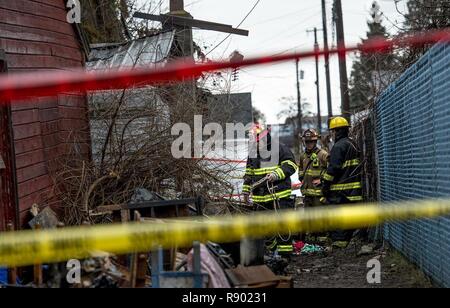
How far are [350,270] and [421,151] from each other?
1.75 meters

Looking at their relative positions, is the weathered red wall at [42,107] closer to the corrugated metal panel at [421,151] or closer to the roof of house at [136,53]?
the roof of house at [136,53]

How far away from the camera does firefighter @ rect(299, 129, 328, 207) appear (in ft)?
30.3

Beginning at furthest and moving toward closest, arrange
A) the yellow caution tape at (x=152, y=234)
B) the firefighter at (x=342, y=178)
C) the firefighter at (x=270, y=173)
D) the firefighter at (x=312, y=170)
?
1. the firefighter at (x=312, y=170)
2. the firefighter at (x=342, y=178)
3. the firefighter at (x=270, y=173)
4. the yellow caution tape at (x=152, y=234)

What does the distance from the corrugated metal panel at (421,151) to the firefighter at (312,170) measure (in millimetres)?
1550

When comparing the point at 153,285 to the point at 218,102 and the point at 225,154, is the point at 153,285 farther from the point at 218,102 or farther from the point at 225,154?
the point at 218,102

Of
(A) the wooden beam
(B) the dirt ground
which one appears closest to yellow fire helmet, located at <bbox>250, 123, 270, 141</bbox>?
(B) the dirt ground

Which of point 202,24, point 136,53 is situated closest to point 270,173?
point 202,24

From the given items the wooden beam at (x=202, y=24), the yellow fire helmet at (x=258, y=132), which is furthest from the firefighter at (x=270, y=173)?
the wooden beam at (x=202, y=24)

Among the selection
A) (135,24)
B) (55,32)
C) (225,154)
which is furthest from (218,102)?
(135,24)

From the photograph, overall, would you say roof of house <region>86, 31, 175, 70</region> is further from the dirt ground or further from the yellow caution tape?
the yellow caution tape

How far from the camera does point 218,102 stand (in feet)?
32.8

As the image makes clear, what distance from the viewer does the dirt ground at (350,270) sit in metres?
5.81

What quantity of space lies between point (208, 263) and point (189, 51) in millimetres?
7956

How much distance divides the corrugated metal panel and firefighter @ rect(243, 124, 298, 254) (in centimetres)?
127
